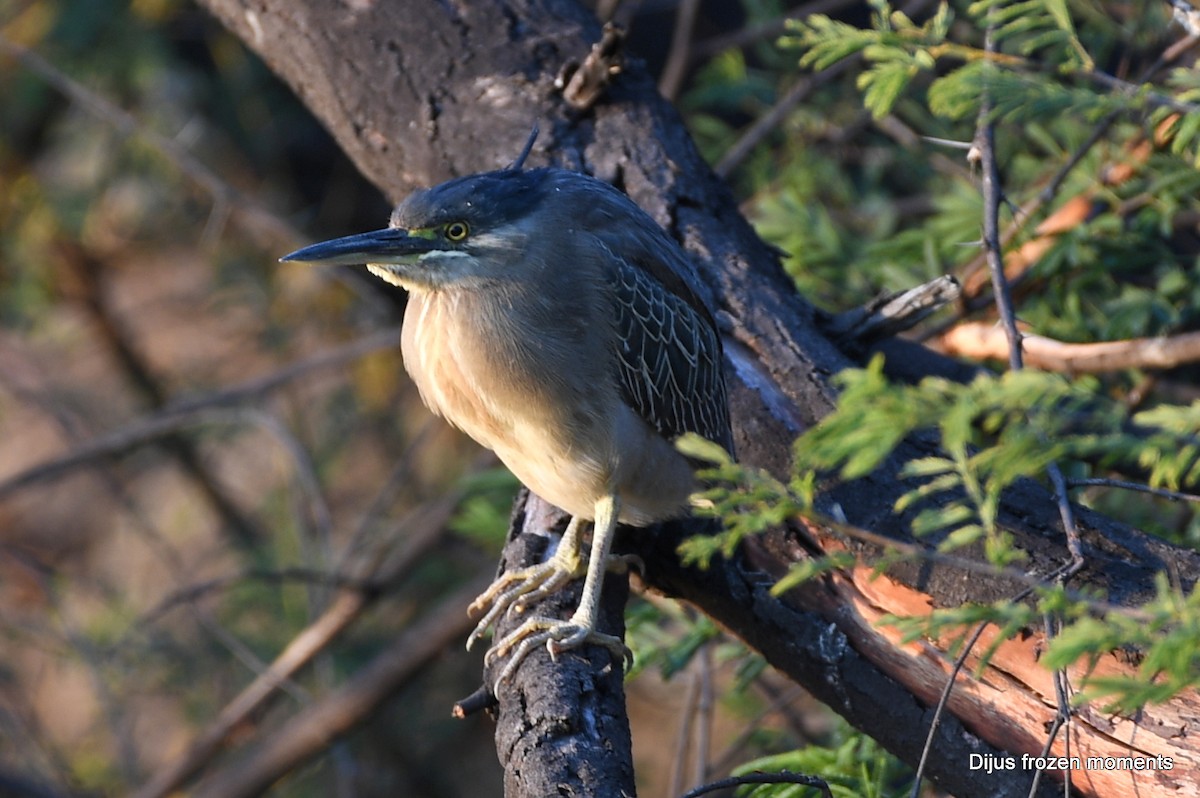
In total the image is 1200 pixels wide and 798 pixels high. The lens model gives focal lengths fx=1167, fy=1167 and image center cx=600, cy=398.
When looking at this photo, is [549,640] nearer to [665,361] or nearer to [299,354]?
[665,361]

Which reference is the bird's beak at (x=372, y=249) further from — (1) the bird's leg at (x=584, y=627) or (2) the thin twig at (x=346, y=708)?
(2) the thin twig at (x=346, y=708)

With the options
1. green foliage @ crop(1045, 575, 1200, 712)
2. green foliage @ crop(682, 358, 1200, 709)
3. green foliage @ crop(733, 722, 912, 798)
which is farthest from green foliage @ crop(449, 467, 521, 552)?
green foliage @ crop(1045, 575, 1200, 712)

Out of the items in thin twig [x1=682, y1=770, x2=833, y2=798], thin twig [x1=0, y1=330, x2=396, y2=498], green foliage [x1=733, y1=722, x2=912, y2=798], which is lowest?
green foliage [x1=733, y1=722, x2=912, y2=798]

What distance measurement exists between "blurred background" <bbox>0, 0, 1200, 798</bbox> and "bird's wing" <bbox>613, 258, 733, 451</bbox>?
62 cm

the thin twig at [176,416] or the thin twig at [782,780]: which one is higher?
the thin twig at [782,780]

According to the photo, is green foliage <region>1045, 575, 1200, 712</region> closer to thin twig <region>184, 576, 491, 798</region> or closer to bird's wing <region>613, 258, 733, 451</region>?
bird's wing <region>613, 258, 733, 451</region>

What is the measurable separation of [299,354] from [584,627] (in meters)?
3.48

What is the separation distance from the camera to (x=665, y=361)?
2.42 meters

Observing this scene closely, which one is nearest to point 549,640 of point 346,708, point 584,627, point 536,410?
point 584,627

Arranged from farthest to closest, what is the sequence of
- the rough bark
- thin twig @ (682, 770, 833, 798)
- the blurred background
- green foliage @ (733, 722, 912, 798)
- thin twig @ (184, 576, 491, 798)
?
thin twig @ (184, 576, 491, 798)
the blurred background
green foliage @ (733, 722, 912, 798)
the rough bark
thin twig @ (682, 770, 833, 798)

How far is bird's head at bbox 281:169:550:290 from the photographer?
2221 mm

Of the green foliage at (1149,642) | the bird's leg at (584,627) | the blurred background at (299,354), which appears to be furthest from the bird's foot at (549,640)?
the green foliage at (1149,642)

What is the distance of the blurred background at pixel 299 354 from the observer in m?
3.31

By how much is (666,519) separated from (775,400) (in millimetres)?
364
